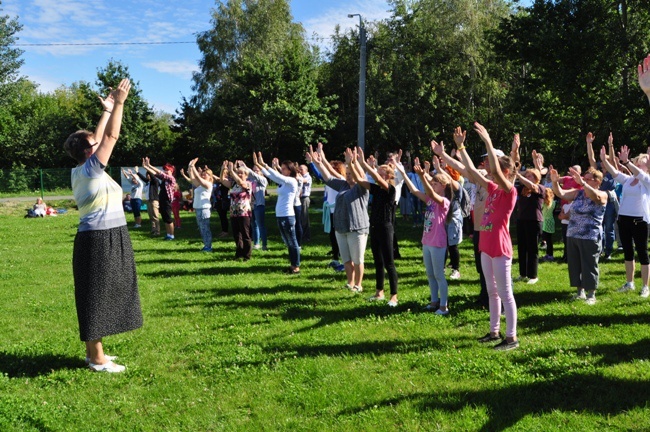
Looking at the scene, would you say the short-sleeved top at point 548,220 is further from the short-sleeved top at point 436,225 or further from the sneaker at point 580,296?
the short-sleeved top at point 436,225

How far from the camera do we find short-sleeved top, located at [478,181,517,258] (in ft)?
19.2

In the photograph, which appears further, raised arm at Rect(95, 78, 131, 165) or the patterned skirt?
the patterned skirt

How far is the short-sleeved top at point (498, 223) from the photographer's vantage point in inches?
230

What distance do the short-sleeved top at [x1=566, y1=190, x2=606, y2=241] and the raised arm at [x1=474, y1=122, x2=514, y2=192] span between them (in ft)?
9.23

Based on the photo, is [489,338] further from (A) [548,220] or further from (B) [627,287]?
(A) [548,220]

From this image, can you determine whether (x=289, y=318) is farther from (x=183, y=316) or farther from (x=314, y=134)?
(x=314, y=134)

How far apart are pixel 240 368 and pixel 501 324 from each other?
3341 mm

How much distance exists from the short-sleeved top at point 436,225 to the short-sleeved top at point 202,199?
7493 millimetres

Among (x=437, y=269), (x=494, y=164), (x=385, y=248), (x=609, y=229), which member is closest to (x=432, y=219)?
(x=437, y=269)

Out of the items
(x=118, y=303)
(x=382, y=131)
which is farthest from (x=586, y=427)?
(x=382, y=131)

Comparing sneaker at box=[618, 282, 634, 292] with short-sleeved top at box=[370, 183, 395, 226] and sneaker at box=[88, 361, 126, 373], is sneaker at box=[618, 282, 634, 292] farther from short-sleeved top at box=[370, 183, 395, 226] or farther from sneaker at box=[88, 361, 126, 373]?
sneaker at box=[88, 361, 126, 373]

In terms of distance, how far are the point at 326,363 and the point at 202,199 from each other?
28.8ft

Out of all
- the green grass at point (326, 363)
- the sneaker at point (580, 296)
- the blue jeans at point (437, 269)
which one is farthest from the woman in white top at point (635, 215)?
the blue jeans at point (437, 269)

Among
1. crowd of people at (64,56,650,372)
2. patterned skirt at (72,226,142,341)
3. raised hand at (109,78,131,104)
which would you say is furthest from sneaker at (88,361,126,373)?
raised hand at (109,78,131,104)
